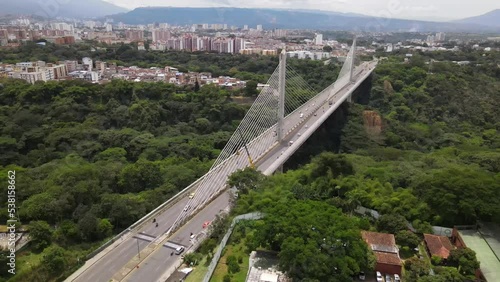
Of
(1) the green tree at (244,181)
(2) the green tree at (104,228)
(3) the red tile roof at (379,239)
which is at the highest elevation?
(1) the green tree at (244,181)

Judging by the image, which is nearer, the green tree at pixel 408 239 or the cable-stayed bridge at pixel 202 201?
the green tree at pixel 408 239

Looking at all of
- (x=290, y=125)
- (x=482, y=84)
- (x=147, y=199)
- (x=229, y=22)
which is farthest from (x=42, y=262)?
(x=229, y=22)

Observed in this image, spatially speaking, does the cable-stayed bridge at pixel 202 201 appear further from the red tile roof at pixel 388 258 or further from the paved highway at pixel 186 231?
the red tile roof at pixel 388 258

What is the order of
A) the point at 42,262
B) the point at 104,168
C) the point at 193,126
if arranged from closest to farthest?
the point at 42,262 → the point at 104,168 → the point at 193,126

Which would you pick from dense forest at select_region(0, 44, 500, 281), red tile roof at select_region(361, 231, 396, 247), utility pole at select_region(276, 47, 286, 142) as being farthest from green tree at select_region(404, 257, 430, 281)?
utility pole at select_region(276, 47, 286, 142)

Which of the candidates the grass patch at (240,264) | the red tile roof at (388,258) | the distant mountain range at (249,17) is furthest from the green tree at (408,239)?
the distant mountain range at (249,17)

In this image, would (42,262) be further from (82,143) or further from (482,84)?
(482,84)
